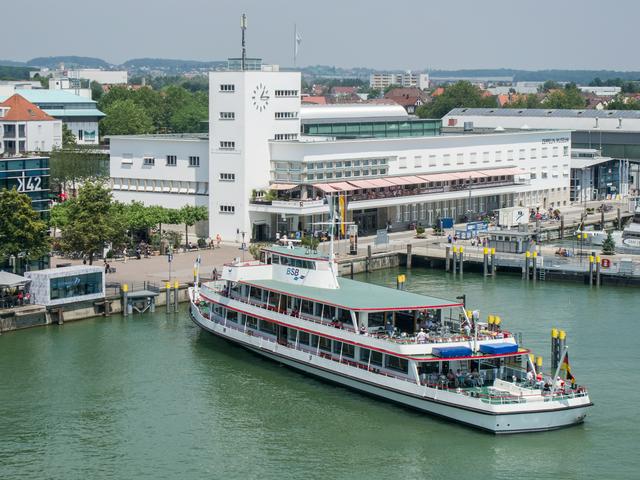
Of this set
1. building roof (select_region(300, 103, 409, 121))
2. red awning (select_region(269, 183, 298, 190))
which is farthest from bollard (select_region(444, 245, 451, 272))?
building roof (select_region(300, 103, 409, 121))

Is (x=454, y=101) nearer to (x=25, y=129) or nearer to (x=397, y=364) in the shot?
(x=25, y=129)

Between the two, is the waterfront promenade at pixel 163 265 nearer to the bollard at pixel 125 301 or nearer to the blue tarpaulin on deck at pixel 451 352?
the bollard at pixel 125 301

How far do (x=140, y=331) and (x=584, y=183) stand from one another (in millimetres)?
43153

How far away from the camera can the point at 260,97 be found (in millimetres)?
59062

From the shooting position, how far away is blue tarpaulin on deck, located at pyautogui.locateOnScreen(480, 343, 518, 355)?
107 feet

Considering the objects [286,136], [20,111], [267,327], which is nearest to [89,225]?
[267,327]

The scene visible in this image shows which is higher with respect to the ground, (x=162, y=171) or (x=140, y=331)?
(x=162, y=171)

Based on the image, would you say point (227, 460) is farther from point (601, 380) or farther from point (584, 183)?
point (584, 183)

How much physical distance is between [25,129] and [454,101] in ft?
228

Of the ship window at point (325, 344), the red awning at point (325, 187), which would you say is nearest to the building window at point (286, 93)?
the red awning at point (325, 187)

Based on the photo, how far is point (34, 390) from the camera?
34.0m

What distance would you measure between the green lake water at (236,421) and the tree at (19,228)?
422 centimetres

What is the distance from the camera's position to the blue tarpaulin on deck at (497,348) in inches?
1278

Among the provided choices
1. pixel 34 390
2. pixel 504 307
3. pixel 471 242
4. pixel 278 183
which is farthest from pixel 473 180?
pixel 34 390
